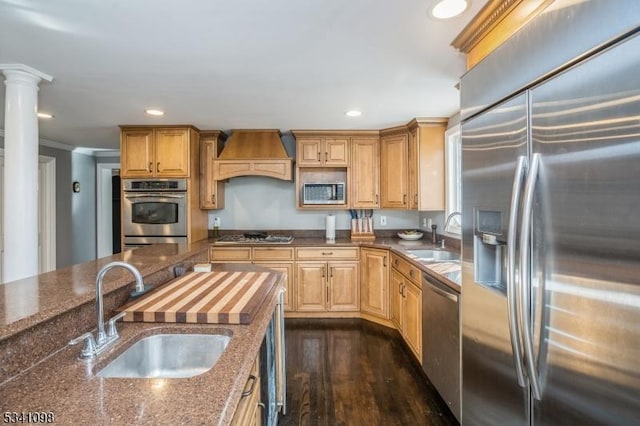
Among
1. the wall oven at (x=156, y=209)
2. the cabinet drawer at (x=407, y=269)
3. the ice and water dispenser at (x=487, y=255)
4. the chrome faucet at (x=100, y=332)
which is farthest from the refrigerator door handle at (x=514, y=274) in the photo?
the wall oven at (x=156, y=209)

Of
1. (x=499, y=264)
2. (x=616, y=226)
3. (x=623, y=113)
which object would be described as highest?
(x=623, y=113)

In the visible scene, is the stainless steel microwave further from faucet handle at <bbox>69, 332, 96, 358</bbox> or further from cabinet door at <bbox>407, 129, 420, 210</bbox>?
faucet handle at <bbox>69, 332, 96, 358</bbox>

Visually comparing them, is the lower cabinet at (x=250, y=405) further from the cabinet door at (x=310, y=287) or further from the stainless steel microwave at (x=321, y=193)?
the stainless steel microwave at (x=321, y=193)

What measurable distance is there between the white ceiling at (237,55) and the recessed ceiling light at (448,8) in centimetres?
4

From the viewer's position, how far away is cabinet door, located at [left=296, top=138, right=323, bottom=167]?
404 cm

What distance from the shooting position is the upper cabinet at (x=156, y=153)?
3.76 meters

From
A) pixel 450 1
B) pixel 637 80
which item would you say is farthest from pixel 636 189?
pixel 450 1

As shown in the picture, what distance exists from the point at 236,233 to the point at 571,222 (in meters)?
4.02

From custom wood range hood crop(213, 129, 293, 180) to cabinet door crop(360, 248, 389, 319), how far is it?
1.37 metres

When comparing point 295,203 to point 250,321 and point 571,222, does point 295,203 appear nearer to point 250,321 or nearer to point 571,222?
point 250,321

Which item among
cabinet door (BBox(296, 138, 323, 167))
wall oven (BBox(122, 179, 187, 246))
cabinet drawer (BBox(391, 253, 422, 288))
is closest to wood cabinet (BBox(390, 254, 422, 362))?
cabinet drawer (BBox(391, 253, 422, 288))

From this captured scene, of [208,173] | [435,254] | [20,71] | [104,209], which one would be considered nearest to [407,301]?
[435,254]

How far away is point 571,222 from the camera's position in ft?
2.95

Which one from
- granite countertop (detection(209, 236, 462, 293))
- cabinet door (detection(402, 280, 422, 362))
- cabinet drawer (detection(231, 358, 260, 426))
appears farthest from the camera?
cabinet door (detection(402, 280, 422, 362))
